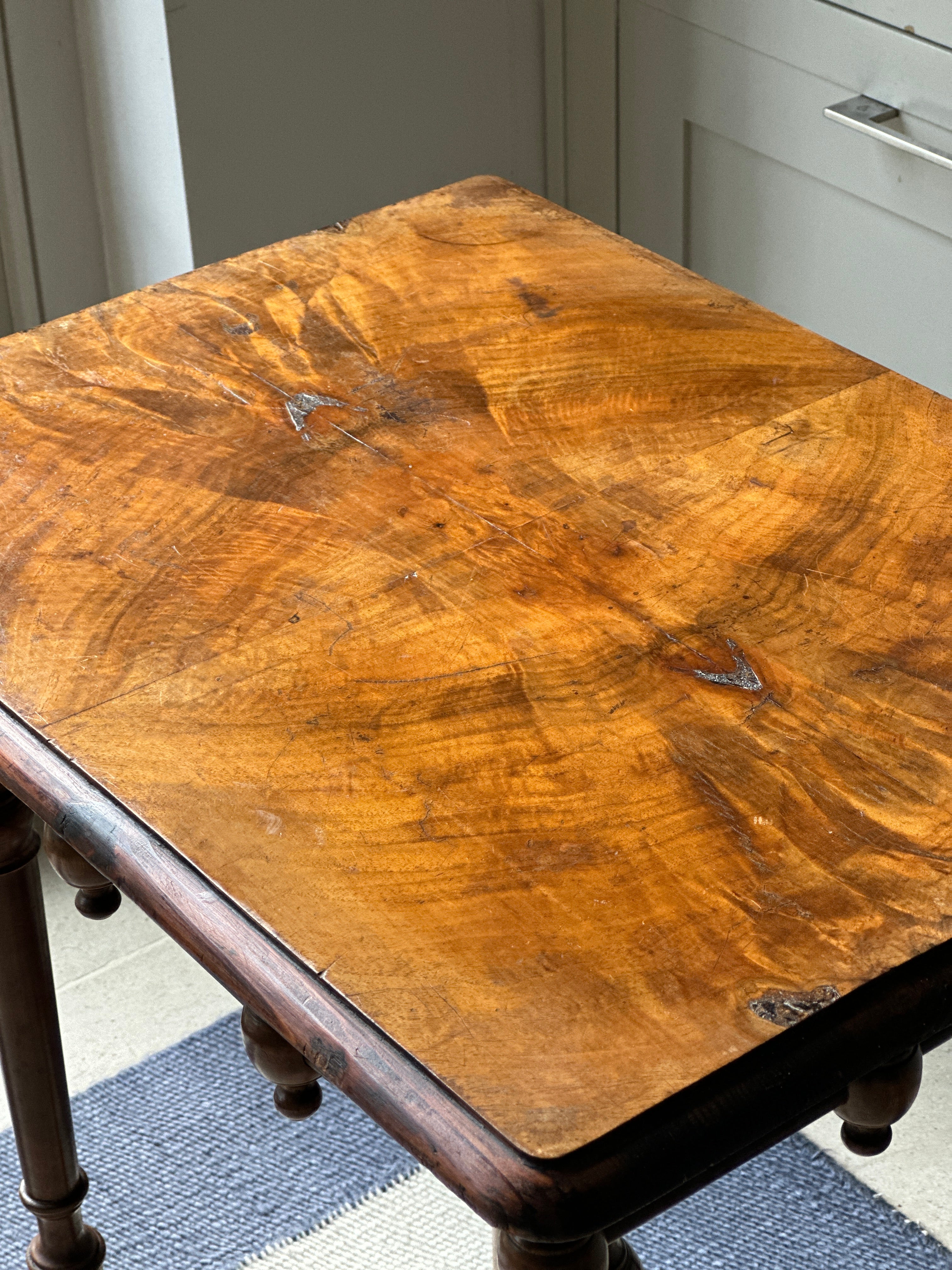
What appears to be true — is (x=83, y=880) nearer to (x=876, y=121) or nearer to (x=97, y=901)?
(x=97, y=901)

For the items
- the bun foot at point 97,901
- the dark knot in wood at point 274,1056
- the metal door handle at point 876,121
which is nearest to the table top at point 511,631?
the dark knot in wood at point 274,1056

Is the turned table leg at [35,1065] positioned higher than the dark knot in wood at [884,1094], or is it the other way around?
the dark knot in wood at [884,1094]

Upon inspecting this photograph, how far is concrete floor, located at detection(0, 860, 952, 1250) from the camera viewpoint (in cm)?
137

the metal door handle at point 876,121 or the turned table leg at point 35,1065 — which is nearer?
the turned table leg at point 35,1065

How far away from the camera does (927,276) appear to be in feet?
5.37

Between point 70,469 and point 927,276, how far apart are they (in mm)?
1018

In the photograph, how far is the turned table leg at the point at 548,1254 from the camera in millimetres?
602

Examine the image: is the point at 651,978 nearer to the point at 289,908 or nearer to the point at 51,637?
the point at 289,908

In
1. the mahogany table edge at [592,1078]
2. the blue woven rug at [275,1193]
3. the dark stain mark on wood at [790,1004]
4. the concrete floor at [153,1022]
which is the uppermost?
the dark stain mark on wood at [790,1004]

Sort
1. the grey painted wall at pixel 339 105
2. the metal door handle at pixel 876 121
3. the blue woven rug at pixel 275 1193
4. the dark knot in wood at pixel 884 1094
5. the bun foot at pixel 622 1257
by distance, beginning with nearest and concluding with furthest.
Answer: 1. the dark knot in wood at pixel 884 1094
2. the bun foot at pixel 622 1257
3. the blue woven rug at pixel 275 1193
4. the metal door handle at pixel 876 121
5. the grey painted wall at pixel 339 105

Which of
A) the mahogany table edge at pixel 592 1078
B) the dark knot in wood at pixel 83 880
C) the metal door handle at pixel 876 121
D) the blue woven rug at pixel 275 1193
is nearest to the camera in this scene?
the mahogany table edge at pixel 592 1078

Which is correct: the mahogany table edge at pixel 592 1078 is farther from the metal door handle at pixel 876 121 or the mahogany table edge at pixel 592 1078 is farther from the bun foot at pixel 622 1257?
the metal door handle at pixel 876 121

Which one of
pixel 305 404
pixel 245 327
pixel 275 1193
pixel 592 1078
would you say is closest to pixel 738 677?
pixel 592 1078

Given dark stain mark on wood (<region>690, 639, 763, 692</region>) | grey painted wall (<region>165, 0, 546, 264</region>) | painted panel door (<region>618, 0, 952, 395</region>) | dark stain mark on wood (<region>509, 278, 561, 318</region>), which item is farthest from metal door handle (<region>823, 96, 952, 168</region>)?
dark stain mark on wood (<region>690, 639, 763, 692</region>)
